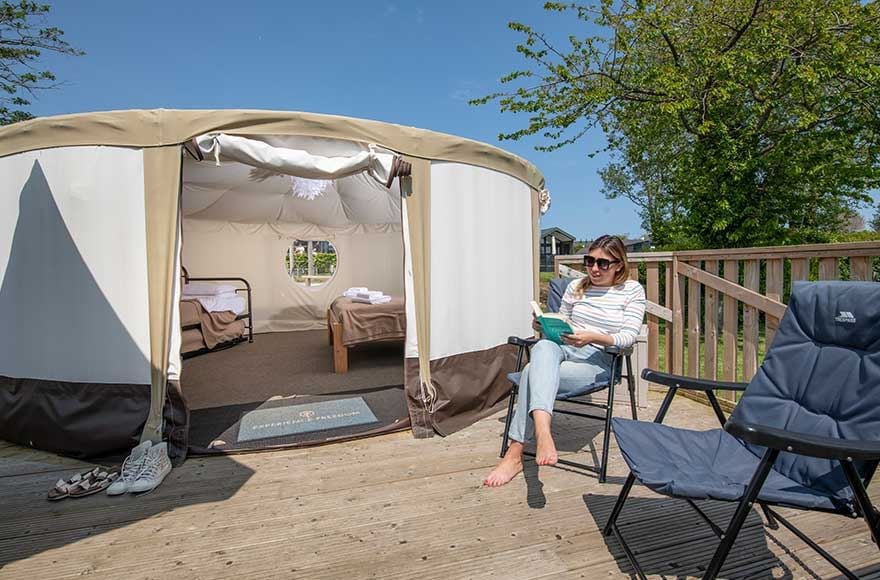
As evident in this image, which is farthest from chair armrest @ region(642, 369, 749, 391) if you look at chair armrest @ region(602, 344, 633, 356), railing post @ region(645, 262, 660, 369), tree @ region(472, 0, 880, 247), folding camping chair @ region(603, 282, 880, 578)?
tree @ region(472, 0, 880, 247)

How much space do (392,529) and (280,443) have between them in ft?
4.20

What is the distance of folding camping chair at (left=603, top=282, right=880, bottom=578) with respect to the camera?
1240 millimetres

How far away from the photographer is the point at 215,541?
6.07 feet

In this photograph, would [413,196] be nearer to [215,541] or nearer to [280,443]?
[280,443]

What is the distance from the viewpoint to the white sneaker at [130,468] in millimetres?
2268

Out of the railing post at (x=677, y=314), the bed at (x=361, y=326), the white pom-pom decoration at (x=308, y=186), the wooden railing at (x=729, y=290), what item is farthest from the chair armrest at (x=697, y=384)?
the white pom-pom decoration at (x=308, y=186)

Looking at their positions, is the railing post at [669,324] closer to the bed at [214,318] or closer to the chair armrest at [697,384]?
the chair armrest at [697,384]

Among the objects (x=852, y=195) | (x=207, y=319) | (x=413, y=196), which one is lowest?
(x=207, y=319)

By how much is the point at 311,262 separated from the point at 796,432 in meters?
8.06

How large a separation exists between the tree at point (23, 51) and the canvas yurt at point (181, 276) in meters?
9.22

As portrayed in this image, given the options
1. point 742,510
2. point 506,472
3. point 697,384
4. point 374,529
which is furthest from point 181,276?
point 742,510

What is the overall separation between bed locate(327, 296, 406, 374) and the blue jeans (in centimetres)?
268

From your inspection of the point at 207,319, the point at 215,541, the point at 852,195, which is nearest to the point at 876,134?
the point at 852,195

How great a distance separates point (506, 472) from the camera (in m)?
2.16
